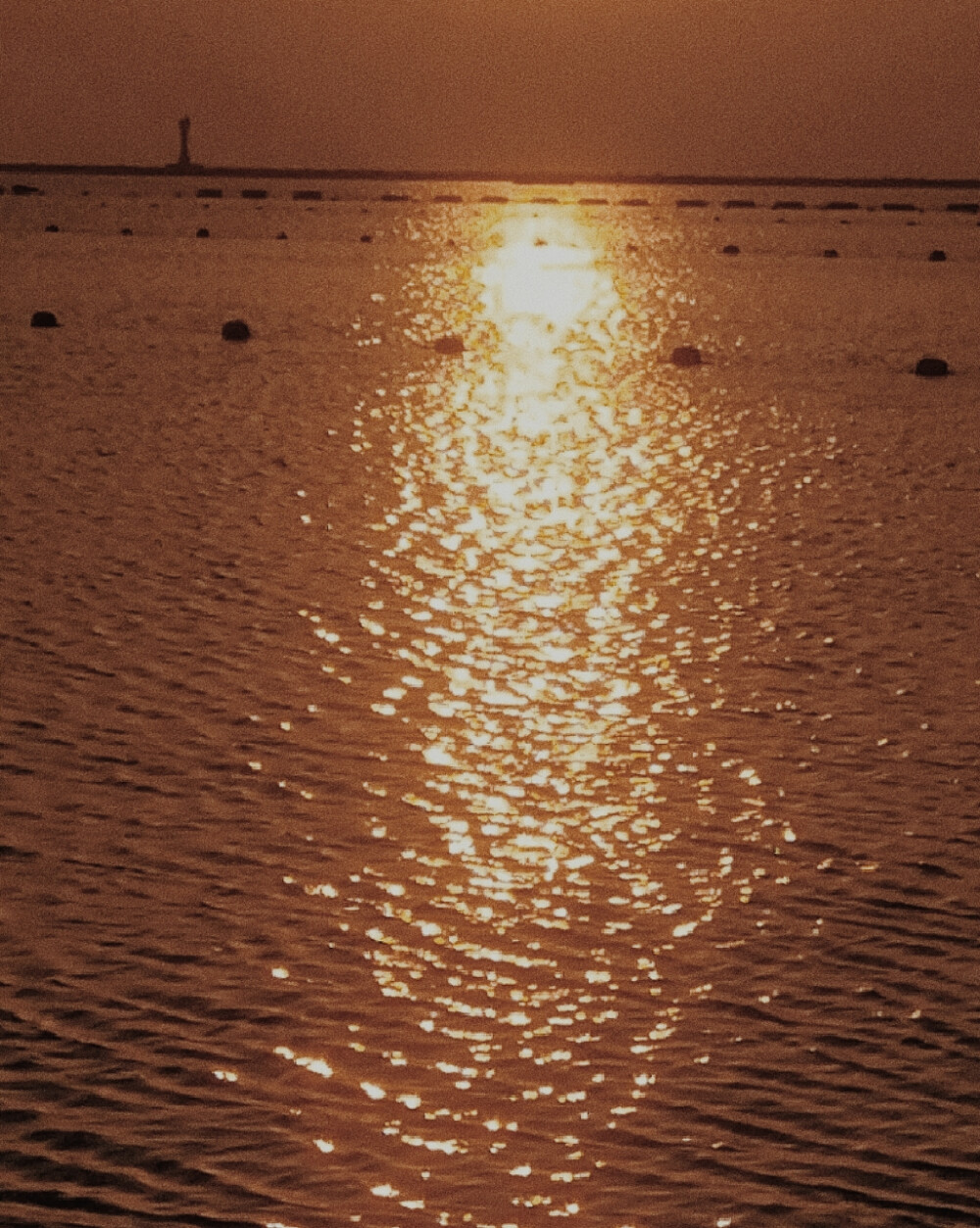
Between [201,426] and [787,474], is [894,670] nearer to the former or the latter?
[787,474]

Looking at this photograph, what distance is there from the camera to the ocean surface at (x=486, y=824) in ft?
35.3

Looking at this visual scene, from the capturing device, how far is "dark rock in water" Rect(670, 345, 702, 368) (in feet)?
168

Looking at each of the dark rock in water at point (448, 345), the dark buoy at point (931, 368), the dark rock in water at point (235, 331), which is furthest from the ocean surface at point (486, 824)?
the dark rock in water at point (235, 331)

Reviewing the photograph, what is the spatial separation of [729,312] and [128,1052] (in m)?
58.2

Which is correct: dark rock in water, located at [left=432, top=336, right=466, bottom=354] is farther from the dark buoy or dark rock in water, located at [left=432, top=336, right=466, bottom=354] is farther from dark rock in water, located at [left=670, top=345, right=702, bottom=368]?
the dark buoy

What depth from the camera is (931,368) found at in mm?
48812

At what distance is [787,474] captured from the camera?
109ft

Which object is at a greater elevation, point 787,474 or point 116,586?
point 787,474

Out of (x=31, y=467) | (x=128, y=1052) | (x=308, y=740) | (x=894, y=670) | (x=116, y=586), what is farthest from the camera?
(x=31, y=467)

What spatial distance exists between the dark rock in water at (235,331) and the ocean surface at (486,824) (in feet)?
56.7

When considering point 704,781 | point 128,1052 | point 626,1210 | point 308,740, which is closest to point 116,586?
point 308,740

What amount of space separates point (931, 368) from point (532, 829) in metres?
34.8

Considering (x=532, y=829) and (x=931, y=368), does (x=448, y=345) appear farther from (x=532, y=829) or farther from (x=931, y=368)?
(x=532, y=829)

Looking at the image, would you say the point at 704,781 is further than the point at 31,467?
No
